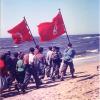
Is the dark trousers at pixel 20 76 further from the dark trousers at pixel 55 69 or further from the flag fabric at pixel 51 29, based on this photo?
the dark trousers at pixel 55 69

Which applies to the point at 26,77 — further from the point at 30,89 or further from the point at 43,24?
the point at 43,24

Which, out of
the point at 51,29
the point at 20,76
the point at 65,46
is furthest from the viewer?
the point at 65,46

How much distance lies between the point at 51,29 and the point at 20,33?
153cm

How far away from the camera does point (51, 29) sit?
47.3ft

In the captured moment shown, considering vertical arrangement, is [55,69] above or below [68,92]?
above

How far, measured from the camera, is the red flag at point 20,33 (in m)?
14.4

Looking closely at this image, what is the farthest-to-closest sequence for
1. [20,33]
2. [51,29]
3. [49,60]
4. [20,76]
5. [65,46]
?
[65,46] → [49,60] → [20,33] → [51,29] → [20,76]

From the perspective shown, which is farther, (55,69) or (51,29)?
(55,69)

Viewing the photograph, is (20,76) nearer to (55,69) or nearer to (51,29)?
(55,69)

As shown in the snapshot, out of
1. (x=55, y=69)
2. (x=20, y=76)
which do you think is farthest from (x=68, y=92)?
(x=55, y=69)

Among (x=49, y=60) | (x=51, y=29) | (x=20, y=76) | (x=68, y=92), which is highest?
(x=51, y=29)

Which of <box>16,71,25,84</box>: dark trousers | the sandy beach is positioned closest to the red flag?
<box>16,71,25,84</box>: dark trousers

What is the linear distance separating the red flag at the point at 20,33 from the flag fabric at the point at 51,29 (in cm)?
82

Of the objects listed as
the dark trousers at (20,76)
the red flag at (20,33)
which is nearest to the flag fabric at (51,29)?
the red flag at (20,33)
